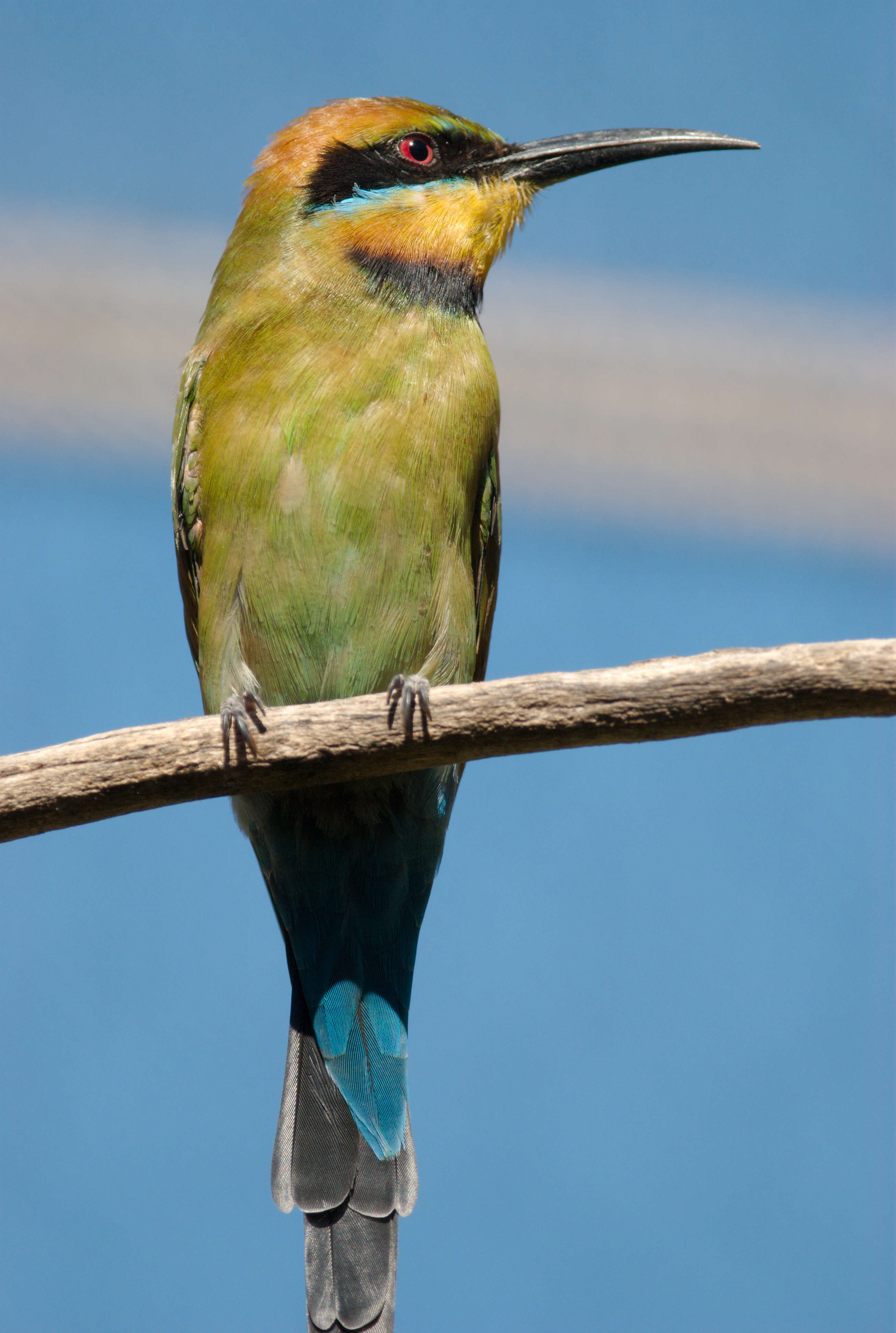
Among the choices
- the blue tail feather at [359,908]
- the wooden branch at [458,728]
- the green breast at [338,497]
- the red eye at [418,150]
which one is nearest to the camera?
the wooden branch at [458,728]

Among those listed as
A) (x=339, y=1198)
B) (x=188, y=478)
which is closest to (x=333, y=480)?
(x=188, y=478)

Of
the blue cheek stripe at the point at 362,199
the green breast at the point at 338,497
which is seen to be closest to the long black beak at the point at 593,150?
the blue cheek stripe at the point at 362,199

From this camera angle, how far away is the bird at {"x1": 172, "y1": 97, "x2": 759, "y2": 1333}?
2.16 metres

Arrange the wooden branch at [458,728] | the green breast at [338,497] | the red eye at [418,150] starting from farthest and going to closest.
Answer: the red eye at [418,150] < the green breast at [338,497] < the wooden branch at [458,728]

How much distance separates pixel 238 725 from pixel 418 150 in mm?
1204

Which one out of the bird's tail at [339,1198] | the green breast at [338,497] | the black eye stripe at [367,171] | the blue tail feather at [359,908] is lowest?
the bird's tail at [339,1198]

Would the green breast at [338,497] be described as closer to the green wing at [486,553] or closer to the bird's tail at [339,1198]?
the green wing at [486,553]

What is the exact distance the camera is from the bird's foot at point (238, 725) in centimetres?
183

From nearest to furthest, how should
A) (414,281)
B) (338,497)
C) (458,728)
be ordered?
1. (458,728)
2. (338,497)
3. (414,281)

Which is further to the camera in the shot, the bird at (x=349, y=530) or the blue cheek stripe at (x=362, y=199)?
the blue cheek stripe at (x=362, y=199)

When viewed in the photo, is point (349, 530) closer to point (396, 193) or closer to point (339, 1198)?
point (396, 193)

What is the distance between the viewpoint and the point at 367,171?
235 cm

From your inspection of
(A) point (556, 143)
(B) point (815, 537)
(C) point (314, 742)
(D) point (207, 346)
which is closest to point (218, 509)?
(D) point (207, 346)

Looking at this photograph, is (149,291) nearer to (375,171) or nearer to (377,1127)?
(375,171)
